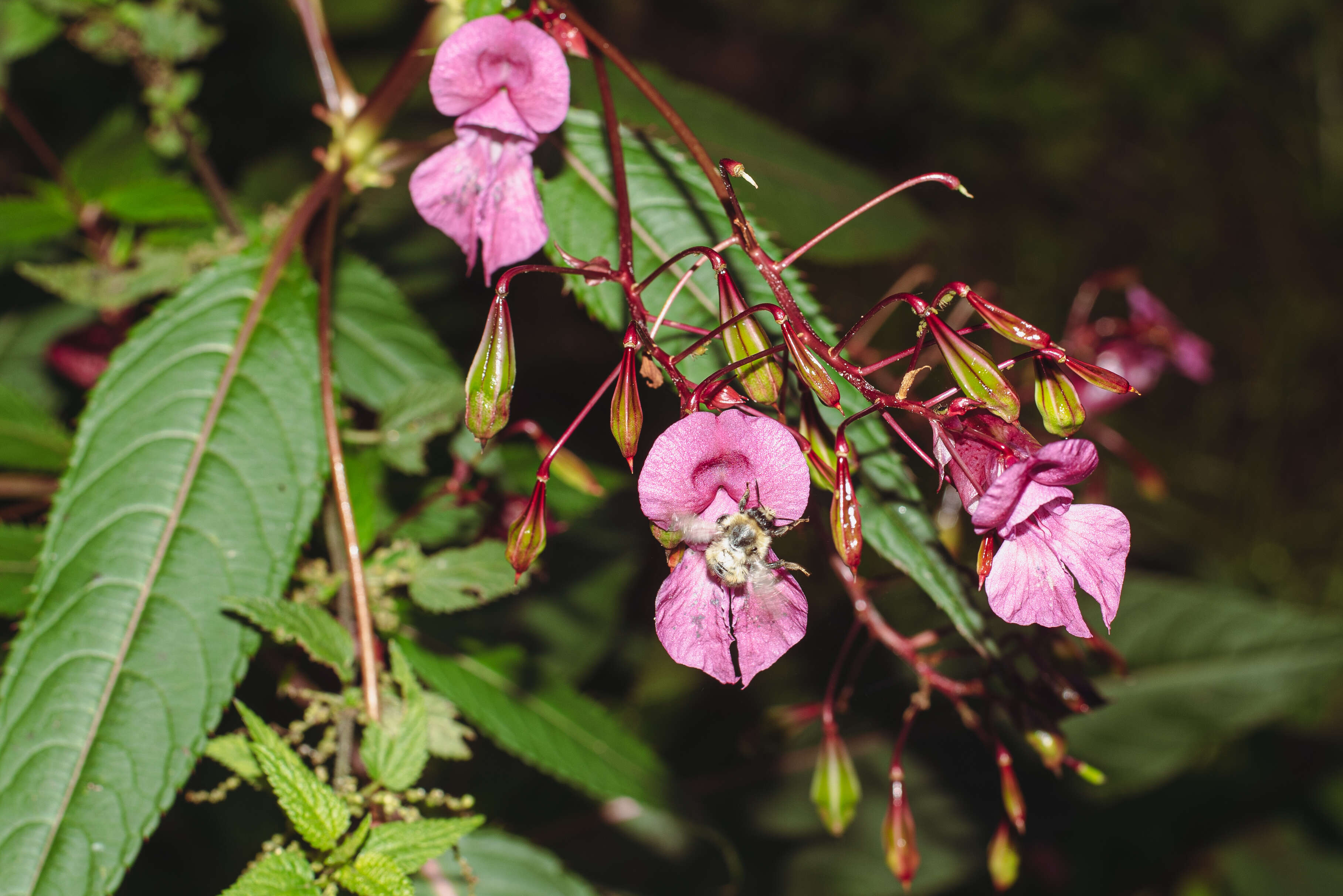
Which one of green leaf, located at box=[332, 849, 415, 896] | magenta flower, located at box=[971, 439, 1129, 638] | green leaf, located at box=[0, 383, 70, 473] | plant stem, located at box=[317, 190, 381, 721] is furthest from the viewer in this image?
green leaf, located at box=[0, 383, 70, 473]

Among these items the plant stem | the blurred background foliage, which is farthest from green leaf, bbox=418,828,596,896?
the plant stem

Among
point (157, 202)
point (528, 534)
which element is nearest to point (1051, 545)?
point (528, 534)

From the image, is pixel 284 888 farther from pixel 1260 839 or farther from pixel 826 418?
pixel 1260 839

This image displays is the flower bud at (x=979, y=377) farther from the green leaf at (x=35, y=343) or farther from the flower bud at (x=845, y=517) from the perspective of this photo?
the green leaf at (x=35, y=343)

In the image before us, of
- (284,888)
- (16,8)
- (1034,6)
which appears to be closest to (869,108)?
(1034,6)

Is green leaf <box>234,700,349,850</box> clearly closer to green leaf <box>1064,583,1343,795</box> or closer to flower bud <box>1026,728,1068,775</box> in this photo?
flower bud <box>1026,728,1068,775</box>

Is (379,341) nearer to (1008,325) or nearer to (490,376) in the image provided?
(490,376)

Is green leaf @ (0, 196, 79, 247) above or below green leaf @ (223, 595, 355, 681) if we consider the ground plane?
above

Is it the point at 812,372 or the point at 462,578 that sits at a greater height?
the point at 812,372
